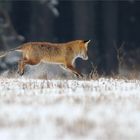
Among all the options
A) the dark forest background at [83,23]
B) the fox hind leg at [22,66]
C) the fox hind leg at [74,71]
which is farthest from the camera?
the dark forest background at [83,23]

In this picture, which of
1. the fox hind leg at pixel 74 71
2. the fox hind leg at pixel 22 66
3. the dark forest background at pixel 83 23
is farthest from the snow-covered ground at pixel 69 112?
the dark forest background at pixel 83 23

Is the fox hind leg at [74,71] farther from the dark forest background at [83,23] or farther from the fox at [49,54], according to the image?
the dark forest background at [83,23]

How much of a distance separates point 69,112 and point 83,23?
30818 mm

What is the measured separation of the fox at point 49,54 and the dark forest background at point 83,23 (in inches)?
760

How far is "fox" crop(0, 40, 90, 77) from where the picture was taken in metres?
17.8

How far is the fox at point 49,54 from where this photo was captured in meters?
17.8

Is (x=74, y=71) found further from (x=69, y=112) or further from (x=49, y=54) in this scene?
(x=69, y=112)

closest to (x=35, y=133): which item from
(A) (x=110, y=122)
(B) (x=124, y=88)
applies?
(A) (x=110, y=122)

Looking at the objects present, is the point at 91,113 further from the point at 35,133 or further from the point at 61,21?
the point at 61,21

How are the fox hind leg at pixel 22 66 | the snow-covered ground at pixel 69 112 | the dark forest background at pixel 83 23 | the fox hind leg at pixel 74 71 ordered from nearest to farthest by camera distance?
the snow-covered ground at pixel 69 112 < the fox hind leg at pixel 74 71 < the fox hind leg at pixel 22 66 < the dark forest background at pixel 83 23

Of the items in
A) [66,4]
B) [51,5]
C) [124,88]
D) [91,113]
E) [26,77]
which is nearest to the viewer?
[91,113]

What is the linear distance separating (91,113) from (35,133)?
128 centimetres

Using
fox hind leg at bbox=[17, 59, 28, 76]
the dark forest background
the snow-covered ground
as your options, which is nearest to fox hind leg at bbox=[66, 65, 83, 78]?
fox hind leg at bbox=[17, 59, 28, 76]

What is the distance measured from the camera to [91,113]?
11367mm
